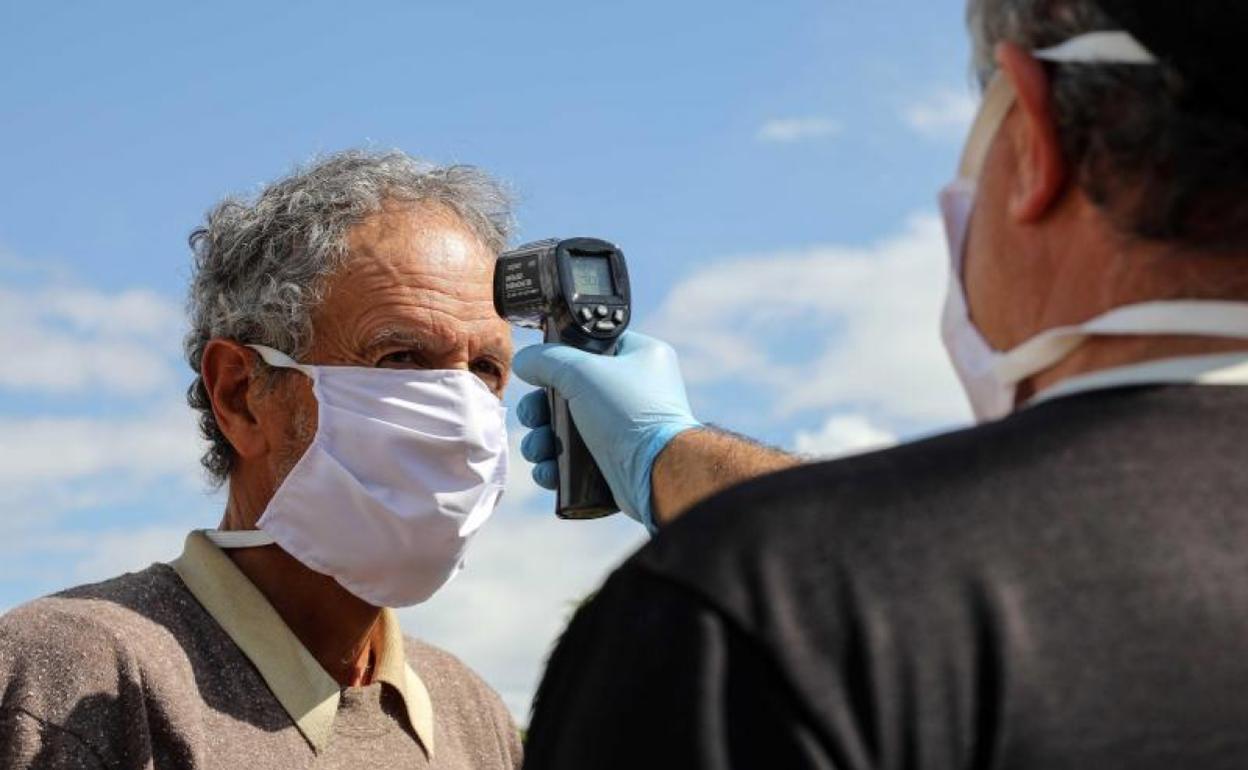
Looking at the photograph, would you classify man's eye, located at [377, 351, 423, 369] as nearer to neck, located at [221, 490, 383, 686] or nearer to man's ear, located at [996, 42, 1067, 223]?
neck, located at [221, 490, 383, 686]

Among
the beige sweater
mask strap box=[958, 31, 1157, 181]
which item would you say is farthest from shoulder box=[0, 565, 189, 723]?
mask strap box=[958, 31, 1157, 181]

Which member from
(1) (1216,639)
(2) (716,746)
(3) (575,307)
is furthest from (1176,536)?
(3) (575,307)

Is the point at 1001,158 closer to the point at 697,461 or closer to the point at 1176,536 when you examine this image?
the point at 1176,536

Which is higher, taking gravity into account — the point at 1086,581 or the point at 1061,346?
the point at 1061,346

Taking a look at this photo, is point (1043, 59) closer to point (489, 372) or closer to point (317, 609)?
point (317, 609)

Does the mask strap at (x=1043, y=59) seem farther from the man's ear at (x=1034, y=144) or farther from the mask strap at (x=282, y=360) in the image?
the mask strap at (x=282, y=360)

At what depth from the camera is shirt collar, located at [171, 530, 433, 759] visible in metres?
3.56

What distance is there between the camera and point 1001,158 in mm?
1637

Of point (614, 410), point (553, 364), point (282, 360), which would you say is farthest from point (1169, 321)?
point (282, 360)

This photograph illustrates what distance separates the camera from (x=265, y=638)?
362cm

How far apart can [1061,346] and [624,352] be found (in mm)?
2775

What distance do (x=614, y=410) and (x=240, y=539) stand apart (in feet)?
3.11

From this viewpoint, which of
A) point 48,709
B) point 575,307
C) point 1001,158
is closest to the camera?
point 1001,158

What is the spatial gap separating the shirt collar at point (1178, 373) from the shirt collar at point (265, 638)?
8.14 feet
